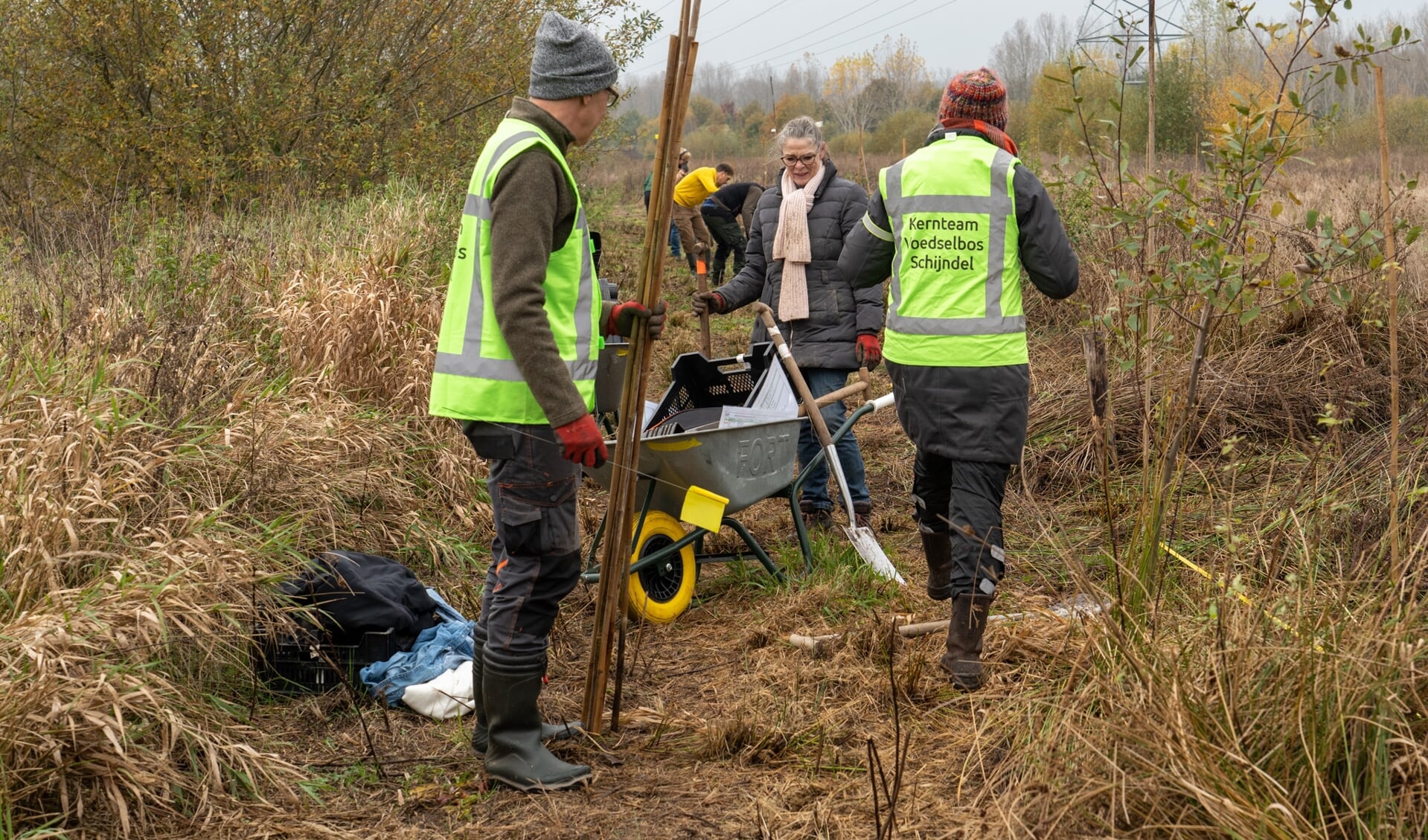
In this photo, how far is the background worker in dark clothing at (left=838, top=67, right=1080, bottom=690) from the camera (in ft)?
11.9

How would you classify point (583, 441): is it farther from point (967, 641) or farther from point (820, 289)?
point (820, 289)

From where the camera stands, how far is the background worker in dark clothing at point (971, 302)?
3.64 meters

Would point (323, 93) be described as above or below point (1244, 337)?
above

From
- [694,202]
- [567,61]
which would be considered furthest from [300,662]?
[694,202]

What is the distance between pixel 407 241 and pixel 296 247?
667mm

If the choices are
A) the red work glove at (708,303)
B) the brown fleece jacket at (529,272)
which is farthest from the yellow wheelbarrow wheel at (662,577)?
the brown fleece jacket at (529,272)

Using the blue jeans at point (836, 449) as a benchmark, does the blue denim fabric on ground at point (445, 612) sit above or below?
below

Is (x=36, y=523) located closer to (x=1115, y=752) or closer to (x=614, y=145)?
(x=1115, y=752)

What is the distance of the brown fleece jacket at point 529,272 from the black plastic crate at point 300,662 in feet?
4.49

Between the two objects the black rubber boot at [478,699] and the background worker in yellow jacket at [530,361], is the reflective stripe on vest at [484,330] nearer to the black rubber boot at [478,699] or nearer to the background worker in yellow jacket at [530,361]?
the background worker in yellow jacket at [530,361]

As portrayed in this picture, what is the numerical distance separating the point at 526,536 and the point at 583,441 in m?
0.31

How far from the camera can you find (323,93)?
1177 centimetres

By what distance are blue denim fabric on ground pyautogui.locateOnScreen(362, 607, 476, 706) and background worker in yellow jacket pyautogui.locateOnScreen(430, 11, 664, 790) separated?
23.5 inches

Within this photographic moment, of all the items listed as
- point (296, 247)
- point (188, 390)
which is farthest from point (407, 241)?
point (188, 390)
